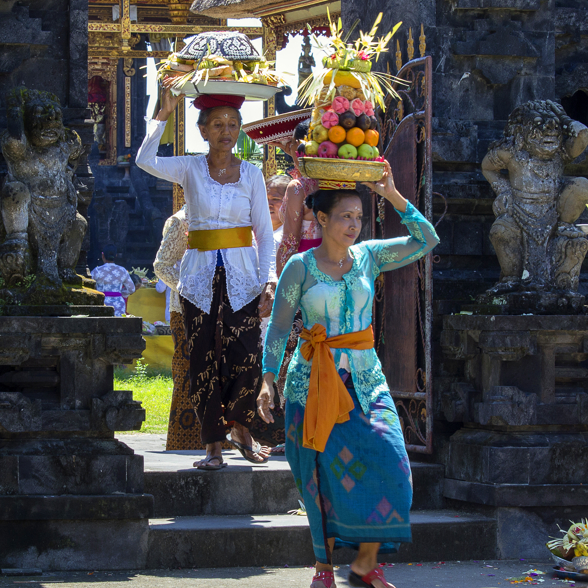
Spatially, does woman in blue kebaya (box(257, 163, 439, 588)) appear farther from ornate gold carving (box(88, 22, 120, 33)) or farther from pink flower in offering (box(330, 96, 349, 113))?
ornate gold carving (box(88, 22, 120, 33))

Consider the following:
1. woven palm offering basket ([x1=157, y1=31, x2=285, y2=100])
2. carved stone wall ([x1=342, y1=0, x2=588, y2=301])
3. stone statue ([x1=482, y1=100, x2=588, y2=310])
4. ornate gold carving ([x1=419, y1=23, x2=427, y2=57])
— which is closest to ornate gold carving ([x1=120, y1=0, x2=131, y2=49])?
carved stone wall ([x1=342, y1=0, x2=588, y2=301])

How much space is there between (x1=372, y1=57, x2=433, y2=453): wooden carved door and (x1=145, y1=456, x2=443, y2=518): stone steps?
3.27ft

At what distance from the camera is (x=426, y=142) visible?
5.99 metres

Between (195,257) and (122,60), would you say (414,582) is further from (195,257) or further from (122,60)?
(122,60)

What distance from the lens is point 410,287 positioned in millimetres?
6238

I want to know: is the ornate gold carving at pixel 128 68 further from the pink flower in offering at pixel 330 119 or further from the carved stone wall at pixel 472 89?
the pink flower in offering at pixel 330 119

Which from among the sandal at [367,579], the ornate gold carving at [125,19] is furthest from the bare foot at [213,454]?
the ornate gold carving at [125,19]

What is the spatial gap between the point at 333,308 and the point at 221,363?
140 centimetres

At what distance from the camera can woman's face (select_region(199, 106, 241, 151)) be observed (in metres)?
5.50

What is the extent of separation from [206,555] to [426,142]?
2.69m

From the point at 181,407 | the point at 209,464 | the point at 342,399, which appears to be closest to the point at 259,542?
the point at 209,464

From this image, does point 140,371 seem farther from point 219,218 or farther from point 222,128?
point 222,128

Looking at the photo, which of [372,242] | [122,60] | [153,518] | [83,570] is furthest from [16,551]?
[122,60]

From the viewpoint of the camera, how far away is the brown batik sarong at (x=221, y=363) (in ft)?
18.0
